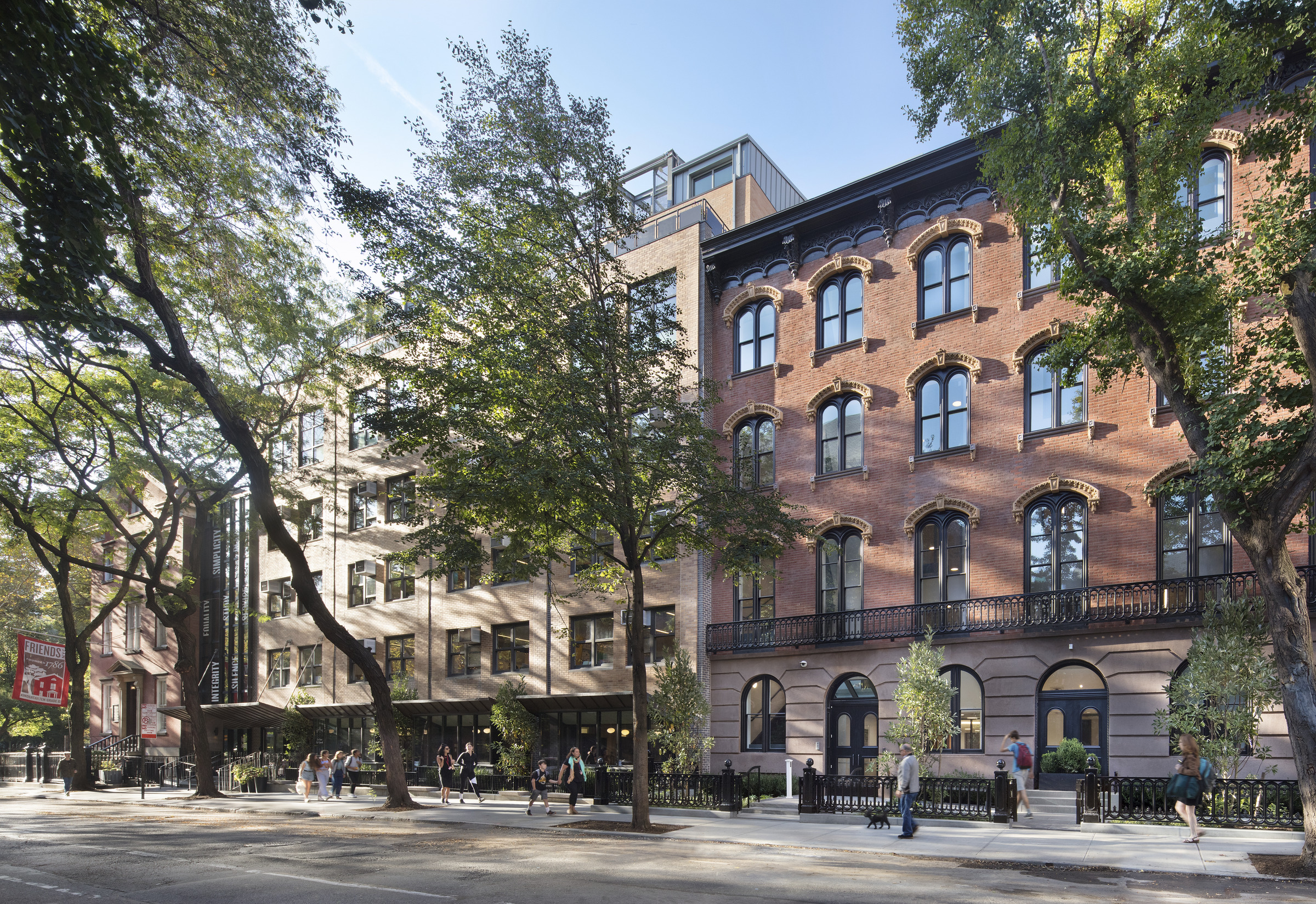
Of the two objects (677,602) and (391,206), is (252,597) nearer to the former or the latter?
(677,602)

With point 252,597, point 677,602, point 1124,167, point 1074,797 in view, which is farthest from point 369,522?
point 1124,167

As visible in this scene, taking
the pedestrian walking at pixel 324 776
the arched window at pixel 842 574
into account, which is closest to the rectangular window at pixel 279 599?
the pedestrian walking at pixel 324 776

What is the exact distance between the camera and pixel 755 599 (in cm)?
2633

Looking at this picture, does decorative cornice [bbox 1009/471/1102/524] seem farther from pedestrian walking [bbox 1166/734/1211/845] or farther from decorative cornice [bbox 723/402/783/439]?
decorative cornice [bbox 723/402/783/439]

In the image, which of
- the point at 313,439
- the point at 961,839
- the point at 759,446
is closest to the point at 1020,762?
the point at 961,839

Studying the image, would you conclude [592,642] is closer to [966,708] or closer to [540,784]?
[540,784]

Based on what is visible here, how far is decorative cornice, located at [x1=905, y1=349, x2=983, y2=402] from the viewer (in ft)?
75.0

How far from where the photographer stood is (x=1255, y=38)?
44.5ft

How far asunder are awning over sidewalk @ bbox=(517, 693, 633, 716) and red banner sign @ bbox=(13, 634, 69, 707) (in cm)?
1632

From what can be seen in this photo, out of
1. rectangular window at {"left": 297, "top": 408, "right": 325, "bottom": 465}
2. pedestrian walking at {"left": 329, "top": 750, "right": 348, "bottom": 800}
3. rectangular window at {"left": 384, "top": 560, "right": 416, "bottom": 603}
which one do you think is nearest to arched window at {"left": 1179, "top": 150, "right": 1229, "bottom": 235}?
rectangular window at {"left": 384, "top": 560, "right": 416, "bottom": 603}

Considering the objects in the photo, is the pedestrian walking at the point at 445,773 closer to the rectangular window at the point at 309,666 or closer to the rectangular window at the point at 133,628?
the rectangular window at the point at 309,666

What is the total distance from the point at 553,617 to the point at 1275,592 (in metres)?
21.4

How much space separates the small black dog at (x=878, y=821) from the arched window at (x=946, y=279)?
1269 cm

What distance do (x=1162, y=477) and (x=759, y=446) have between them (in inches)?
429
